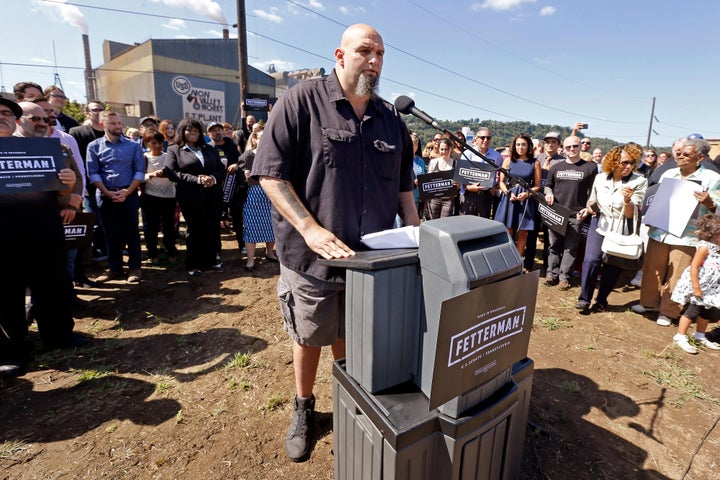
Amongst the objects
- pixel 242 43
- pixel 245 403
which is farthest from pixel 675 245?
pixel 242 43

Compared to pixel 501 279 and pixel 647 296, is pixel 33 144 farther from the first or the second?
pixel 647 296

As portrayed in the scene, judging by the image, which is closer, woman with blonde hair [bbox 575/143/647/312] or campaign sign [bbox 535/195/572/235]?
woman with blonde hair [bbox 575/143/647/312]

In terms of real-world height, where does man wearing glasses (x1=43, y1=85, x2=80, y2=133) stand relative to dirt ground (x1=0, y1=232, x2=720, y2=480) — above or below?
above

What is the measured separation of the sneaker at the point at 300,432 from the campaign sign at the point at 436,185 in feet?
14.5

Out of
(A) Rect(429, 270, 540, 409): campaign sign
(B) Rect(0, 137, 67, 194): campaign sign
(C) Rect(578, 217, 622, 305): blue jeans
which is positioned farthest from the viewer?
(C) Rect(578, 217, 622, 305): blue jeans

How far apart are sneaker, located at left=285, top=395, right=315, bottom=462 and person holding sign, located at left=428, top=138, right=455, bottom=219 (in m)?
4.53

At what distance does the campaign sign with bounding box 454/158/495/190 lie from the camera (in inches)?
224

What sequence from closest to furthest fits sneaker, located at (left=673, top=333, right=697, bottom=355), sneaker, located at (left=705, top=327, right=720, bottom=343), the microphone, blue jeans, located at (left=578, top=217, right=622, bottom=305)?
the microphone, sneaker, located at (left=673, top=333, right=697, bottom=355), sneaker, located at (left=705, top=327, right=720, bottom=343), blue jeans, located at (left=578, top=217, right=622, bottom=305)

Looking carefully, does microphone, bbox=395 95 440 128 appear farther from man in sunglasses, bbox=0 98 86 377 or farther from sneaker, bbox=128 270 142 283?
sneaker, bbox=128 270 142 283

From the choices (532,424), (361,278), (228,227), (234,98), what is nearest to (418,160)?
(228,227)

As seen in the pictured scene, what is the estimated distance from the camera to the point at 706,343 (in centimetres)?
371

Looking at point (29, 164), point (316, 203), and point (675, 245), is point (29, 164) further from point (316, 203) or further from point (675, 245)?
point (675, 245)

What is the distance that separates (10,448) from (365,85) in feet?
9.95

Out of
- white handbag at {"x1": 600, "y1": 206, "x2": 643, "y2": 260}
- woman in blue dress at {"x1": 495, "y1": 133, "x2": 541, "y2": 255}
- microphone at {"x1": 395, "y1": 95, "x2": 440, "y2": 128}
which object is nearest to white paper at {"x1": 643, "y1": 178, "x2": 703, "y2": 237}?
white handbag at {"x1": 600, "y1": 206, "x2": 643, "y2": 260}
